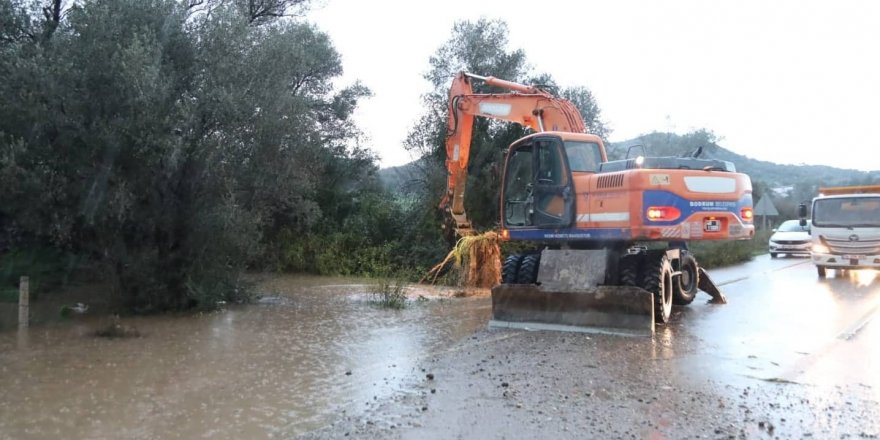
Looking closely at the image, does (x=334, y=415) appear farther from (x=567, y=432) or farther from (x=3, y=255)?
(x=3, y=255)

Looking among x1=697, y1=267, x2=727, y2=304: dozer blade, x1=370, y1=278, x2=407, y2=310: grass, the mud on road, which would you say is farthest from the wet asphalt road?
x1=370, y1=278, x2=407, y2=310: grass

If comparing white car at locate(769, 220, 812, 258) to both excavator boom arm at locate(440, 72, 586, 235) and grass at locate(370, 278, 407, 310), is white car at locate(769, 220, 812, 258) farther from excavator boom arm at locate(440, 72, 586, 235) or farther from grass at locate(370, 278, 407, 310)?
grass at locate(370, 278, 407, 310)

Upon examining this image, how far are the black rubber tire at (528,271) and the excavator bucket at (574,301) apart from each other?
936 mm

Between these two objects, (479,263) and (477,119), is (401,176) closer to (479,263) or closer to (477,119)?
(477,119)

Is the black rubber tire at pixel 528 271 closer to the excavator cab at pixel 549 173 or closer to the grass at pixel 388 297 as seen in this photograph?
the excavator cab at pixel 549 173

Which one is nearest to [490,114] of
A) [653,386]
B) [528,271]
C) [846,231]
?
[528,271]

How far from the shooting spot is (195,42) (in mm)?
11484

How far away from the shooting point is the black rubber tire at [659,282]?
1041 cm

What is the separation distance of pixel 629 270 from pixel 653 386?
439 cm

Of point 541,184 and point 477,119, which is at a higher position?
point 477,119

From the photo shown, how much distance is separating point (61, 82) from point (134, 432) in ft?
22.9

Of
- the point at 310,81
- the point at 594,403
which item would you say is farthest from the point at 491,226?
the point at 594,403

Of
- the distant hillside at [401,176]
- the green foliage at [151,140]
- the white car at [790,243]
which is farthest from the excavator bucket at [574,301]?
the white car at [790,243]

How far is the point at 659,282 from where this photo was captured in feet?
34.4
